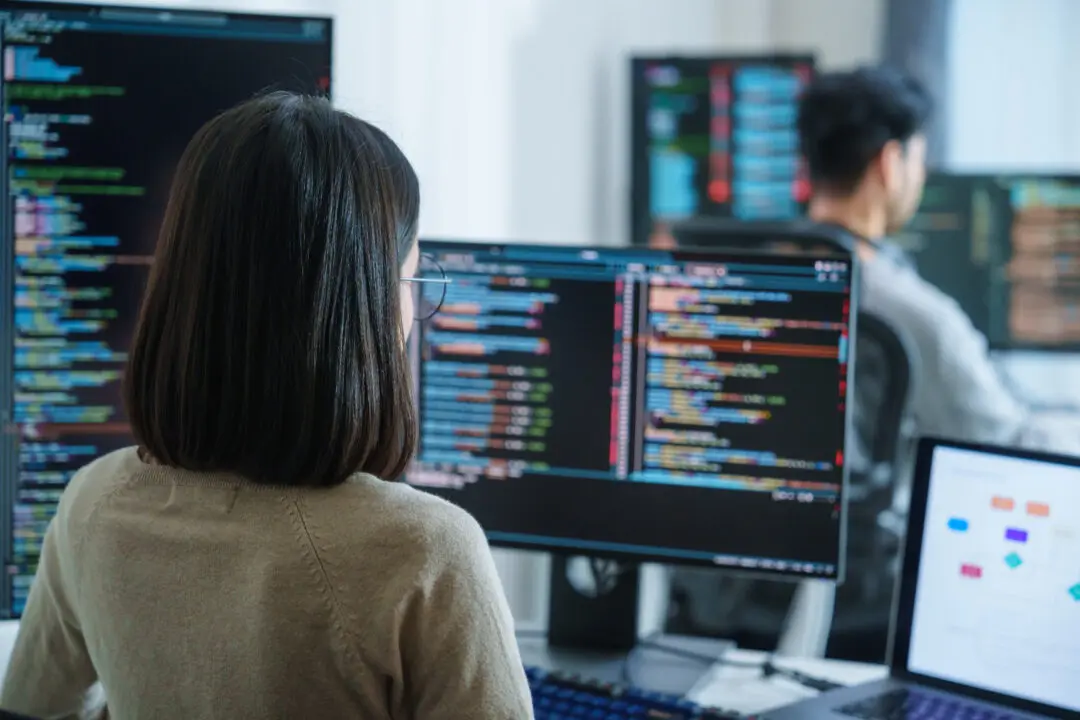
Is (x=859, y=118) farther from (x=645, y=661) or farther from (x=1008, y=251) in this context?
(x=645, y=661)

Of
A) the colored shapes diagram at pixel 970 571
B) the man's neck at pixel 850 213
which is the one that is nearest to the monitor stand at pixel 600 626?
the colored shapes diagram at pixel 970 571

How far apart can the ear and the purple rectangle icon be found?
1.36m

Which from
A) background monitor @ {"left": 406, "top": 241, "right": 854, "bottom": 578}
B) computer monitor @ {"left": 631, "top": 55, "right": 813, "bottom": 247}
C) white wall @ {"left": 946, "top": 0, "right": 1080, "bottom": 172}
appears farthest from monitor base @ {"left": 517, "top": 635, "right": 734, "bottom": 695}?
white wall @ {"left": 946, "top": 0, "right": 1080, "bottom": 172}

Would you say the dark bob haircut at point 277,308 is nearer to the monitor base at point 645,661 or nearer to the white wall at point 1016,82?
the monitor base at point 645,661

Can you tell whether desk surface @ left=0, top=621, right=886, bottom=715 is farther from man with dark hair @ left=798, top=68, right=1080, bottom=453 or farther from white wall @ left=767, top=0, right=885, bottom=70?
white wall @ left=767, top=0, right=885, bottom=70

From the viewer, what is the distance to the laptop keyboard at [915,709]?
1346mm

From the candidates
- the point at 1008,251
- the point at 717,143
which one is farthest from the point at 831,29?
the point at 1008,251

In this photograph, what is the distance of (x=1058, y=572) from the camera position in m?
1.32

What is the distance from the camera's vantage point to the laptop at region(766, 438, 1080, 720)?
1.32 meters

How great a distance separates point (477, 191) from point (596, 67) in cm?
83

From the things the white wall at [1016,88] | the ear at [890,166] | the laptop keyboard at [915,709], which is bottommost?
the laptop keyboard at [915,709]

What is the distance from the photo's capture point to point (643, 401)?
1.51 meters

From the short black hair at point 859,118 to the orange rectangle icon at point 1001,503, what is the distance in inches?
52.7

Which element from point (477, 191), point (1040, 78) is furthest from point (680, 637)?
point (1040, 78)
